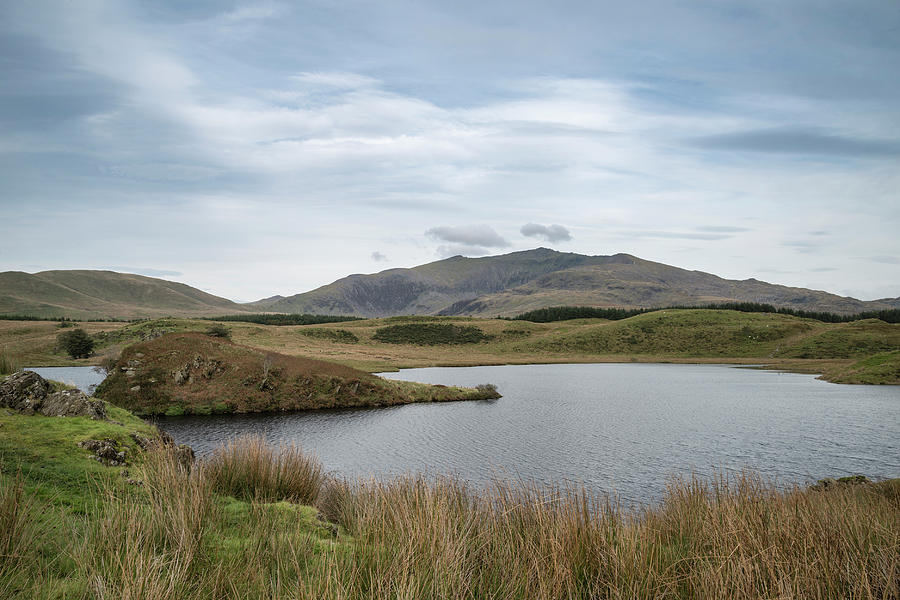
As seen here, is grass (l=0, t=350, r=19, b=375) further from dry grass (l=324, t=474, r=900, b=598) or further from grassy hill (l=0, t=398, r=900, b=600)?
dry grass (l=324, t=474, r=900, b=598)

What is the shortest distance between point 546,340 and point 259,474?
10132 centimetres

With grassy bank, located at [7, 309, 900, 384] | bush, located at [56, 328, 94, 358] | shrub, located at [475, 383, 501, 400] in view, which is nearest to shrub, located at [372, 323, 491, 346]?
grassy bank, located at [7, 309, 900, 384]

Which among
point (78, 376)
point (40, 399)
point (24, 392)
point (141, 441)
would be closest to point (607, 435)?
point (141, 441)

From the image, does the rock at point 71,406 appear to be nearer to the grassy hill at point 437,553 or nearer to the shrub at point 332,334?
the grassy hill at point 437,553

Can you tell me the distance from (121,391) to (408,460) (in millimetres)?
22831

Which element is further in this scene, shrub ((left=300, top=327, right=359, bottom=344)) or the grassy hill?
shrub ((left=300, top=327, right=359, bottom=344))

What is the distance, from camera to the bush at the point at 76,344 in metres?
72.0

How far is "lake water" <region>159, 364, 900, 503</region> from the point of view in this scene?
18.9 meters

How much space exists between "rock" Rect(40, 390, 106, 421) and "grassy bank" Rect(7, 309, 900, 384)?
51.6m

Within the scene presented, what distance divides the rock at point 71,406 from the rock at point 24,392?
242 mm

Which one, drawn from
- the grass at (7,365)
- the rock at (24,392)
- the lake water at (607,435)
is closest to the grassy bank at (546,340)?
the lake water at (607,435)

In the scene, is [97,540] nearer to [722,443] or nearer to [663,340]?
[722,443]

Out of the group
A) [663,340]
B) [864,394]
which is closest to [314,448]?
[864,394]

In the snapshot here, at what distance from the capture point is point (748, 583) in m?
5.09
